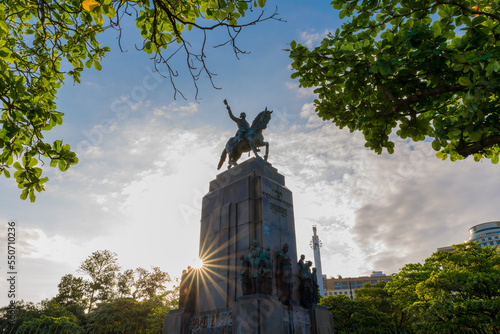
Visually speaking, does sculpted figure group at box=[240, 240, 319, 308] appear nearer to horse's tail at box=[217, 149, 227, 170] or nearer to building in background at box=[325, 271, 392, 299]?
horse's tail at box=[217, 149, 227, 170]

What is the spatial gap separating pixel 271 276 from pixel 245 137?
27.0 ft

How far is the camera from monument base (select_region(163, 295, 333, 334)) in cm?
941

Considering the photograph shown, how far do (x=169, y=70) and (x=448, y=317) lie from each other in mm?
23641

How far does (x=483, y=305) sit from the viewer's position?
1709cm

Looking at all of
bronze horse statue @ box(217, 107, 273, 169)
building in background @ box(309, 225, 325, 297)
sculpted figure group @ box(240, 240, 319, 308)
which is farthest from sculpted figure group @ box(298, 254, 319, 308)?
building in background @ box(309, 225, 325, 297)

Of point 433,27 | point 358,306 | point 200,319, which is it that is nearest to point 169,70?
point 433,27

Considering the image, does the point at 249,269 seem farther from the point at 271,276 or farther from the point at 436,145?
A: the point at 436,145

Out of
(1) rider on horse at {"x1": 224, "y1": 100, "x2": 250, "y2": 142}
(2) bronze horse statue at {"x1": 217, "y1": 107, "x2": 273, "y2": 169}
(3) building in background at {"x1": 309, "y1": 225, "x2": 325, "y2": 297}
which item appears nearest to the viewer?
(2) bronze horse statue at {"x1": 217, "y1": 107, "x2": 273, "y2": 169}

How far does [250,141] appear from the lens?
1622cm

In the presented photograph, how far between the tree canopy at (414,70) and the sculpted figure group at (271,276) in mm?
6233

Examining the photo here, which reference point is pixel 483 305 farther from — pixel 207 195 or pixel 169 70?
pixel 169 70

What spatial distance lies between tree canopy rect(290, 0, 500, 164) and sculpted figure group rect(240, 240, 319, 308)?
245 inches

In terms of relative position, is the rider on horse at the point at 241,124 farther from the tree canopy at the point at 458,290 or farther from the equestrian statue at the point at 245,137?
the tree canopy at the point at 458,290

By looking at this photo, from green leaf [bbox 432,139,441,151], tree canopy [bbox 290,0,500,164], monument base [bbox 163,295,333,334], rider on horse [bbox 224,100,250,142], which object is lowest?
monument base [bbox 163,295,333,334]
